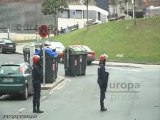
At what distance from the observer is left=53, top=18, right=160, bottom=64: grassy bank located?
49.7m

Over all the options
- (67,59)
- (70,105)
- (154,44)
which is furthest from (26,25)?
(70,105)

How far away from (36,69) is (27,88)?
458 cm

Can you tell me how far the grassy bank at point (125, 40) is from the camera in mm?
49719

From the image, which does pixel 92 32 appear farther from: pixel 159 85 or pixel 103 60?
pixel 103 60

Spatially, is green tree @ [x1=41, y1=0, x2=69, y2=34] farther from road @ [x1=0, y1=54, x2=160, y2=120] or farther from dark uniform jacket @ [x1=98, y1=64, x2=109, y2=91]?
dark uniform jacket @ [x1=98, y1=64, x2=109, y2=91]

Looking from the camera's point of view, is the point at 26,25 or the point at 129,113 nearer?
the point at 129,113

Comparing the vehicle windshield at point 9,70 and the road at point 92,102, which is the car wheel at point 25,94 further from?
the vehicle windshield at point 9,70

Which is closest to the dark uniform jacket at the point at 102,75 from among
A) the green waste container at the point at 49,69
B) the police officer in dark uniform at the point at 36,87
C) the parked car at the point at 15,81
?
Answer: the police officer in dark uniform at the point at 36,87

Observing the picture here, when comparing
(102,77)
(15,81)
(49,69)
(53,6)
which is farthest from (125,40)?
(102,77)

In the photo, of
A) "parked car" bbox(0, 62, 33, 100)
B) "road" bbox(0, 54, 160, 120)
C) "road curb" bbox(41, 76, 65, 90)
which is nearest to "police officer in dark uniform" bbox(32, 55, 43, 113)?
"road" bbox(0, 54, 160, 120)

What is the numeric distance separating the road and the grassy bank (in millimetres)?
18380

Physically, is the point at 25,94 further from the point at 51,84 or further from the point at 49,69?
the point at 49,69

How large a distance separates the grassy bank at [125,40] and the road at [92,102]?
18380 millimetres

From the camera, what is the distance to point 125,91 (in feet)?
81.4
